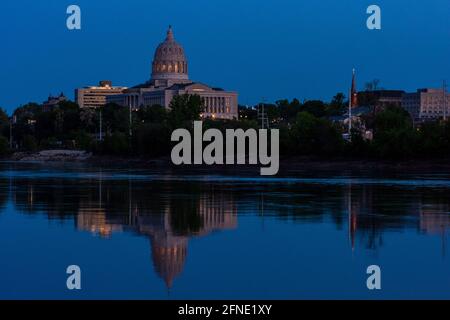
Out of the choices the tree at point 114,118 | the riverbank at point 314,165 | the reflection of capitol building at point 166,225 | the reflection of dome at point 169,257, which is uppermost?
the tree at point 114,118

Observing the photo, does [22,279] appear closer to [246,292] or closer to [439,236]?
[246,292]

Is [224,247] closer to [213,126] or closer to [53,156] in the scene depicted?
[213,126]

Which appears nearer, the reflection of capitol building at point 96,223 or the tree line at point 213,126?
the reflection of capitol building at point 96,223

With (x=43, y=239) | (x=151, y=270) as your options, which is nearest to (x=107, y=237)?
(x=43, y=239)

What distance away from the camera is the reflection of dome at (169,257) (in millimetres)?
14573

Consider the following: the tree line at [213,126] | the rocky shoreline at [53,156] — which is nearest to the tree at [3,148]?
the tree line at [213,126]

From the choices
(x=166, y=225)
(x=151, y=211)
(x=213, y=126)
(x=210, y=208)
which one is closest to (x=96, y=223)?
(x=166, y=225)

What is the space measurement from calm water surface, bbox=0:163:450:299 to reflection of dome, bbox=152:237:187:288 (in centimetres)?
2

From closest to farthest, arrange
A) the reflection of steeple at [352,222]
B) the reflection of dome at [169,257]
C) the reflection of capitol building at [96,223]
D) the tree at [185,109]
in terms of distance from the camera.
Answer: the reflection of dome at [169,257], the reflection of steeple at [352,222], the reflection of capitol building at [96,223], the tree at [185,109]

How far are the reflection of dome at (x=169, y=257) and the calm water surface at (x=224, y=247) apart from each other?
0.02 metres

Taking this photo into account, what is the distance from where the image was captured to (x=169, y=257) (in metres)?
16.3

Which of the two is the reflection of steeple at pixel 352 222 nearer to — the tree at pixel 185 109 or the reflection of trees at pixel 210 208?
the reflection of trees at pixel 210 208

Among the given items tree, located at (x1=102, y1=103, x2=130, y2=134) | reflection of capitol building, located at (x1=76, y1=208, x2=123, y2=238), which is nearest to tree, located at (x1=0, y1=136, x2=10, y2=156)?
tree, located at (x1=102, y1=103, x2=130, y2=134)
